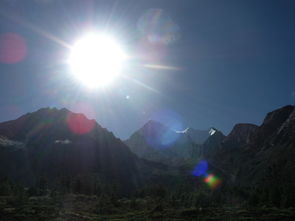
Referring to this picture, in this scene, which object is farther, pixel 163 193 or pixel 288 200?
pixel 163 193

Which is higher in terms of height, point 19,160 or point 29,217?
point 19,160

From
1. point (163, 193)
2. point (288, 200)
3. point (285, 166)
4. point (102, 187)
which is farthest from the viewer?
point (285, 166)

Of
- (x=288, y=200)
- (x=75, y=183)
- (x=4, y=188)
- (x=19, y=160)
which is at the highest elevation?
(x=19, y=160)

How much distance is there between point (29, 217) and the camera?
4400 cm

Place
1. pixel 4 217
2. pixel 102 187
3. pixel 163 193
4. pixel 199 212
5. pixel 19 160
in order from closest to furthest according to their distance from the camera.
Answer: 1. pixel 4 217
2. pixel 199 212
3. pixel 163 193
4. pixel 102 187
5. pixel 19 160

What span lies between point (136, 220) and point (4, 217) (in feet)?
59.7

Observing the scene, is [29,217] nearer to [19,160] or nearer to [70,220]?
[70,220]

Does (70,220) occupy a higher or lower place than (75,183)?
lower

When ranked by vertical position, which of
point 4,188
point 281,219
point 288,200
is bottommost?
point 281,219

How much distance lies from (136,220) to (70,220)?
9833 millimetres

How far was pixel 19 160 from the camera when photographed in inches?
7677

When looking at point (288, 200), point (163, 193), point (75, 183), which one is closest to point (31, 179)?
point (75, 183)

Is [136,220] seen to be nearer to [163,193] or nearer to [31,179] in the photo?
[163,193]

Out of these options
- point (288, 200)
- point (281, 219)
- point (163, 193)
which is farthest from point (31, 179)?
point (281, 219)
